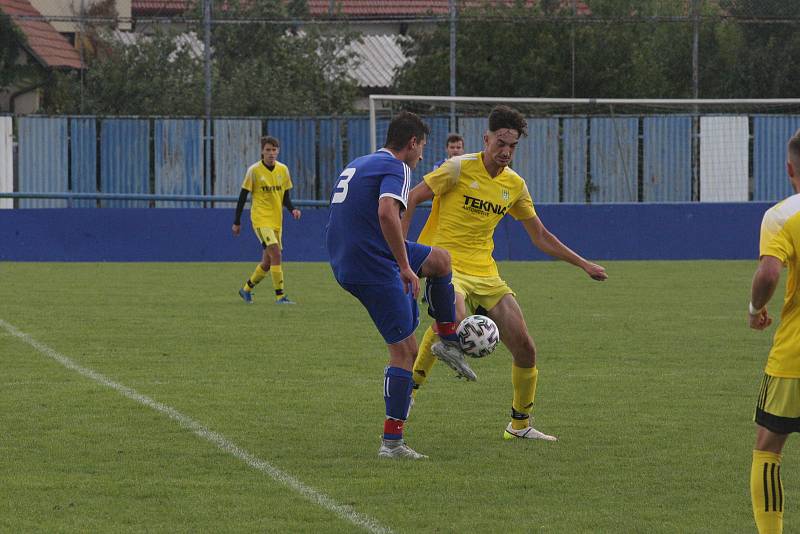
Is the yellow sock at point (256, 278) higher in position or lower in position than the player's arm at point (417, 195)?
lower

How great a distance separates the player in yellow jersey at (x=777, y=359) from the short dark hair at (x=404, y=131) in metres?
2.66

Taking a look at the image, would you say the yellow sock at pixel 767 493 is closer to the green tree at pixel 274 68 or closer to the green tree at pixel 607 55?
the green tree at pixel 607 55

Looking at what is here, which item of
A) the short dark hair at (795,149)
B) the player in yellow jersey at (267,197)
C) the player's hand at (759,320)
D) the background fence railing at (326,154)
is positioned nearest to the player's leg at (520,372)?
the player's hand at (759,320)

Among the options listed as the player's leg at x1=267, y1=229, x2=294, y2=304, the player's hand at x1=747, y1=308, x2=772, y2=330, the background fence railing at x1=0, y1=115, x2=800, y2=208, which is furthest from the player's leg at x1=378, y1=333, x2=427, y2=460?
the background fence railing at x1=0, y1=115, x2=800, y2=208

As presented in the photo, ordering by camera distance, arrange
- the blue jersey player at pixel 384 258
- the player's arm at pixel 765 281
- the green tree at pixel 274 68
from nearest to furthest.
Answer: the player's arm at pixel 765 281, the blue jersey player at pixel 384 258, the green tree at pixel 274 68

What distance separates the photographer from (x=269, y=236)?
1830cm

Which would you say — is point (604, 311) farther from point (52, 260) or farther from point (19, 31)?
point (19, 31)

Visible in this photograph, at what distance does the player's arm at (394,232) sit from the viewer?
23.9ft

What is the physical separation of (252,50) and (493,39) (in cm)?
534

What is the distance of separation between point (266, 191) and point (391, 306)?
1134cm

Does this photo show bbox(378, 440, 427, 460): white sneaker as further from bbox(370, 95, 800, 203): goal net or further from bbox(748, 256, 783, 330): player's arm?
bbox(370, 95, 800, 203): goal net

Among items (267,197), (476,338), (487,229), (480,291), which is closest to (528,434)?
(476,338)

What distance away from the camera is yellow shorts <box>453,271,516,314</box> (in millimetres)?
8562

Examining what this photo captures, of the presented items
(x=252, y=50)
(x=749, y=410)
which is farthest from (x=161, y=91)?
(x=749, y=410)
